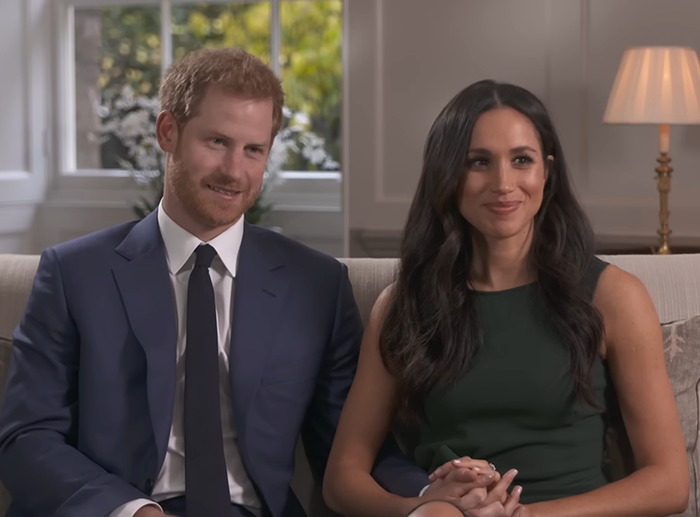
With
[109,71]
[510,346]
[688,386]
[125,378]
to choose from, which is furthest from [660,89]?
[109,71]

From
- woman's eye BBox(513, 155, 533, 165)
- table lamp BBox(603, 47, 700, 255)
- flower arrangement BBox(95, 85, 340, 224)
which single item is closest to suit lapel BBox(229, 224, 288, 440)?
woman's eye BBox(513, 155, 533, 165)

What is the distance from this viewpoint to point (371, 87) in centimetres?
444

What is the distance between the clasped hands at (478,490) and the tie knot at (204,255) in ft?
1.77

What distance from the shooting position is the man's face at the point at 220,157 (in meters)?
1.92

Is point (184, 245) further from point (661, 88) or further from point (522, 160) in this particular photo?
point (661, 88)

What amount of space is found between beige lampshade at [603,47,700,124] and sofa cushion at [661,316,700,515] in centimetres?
165

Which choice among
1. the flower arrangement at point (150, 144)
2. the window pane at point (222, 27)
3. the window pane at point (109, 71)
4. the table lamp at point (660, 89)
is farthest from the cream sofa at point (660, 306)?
the window pane at point (109, 71)

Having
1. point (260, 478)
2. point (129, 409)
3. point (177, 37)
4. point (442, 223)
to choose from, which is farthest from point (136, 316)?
point (177, 37)

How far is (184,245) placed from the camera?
1.96m

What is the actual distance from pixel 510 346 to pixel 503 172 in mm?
297

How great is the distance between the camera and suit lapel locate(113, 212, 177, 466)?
1.87m

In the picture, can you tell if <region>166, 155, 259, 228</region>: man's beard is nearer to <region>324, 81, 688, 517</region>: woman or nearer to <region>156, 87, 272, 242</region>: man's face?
<region>156, 87, 272, 242</region>: man's face

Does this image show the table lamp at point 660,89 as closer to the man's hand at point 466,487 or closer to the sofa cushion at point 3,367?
the man's hand at point 466,487

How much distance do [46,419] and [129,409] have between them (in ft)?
0.45
